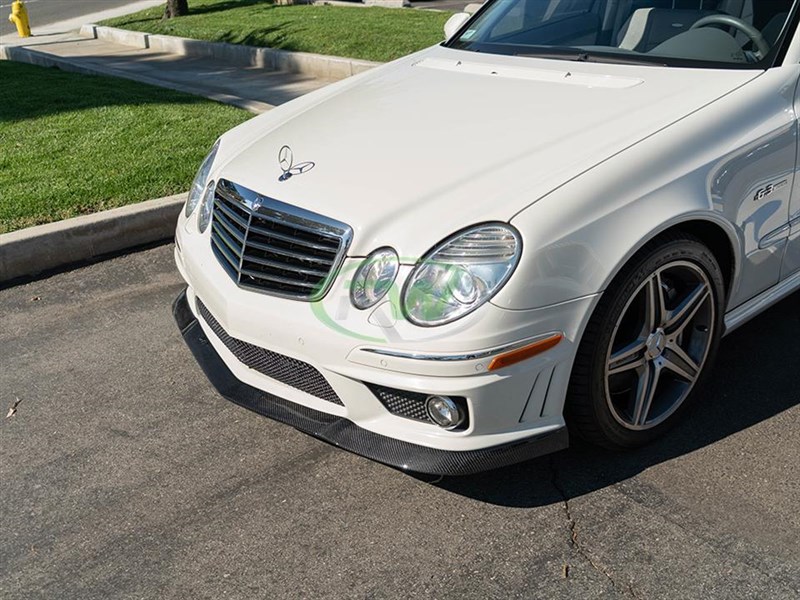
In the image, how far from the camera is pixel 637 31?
13.8 ft

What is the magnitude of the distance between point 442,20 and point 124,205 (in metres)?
7.75

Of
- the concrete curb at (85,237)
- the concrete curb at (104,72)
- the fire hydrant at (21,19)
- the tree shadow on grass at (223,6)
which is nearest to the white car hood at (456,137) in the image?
the concrete curb at (85,237)

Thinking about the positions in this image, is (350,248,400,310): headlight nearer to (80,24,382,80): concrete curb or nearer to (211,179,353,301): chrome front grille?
(211,179,353,301): chrome front grille

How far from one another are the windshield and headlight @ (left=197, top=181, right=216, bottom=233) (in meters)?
1.52

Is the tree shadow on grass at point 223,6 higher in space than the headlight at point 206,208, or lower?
lower

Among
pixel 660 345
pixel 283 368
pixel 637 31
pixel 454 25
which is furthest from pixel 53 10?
pixel 660 345

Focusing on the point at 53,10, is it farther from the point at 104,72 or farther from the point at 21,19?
the point at 104,72

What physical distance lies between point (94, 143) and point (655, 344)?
5.19 m

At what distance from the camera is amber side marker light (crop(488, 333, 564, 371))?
2884 mm

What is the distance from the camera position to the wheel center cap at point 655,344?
3365 mm

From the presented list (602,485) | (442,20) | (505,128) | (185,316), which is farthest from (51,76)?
(602,485)

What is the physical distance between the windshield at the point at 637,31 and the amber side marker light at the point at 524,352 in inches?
61.0

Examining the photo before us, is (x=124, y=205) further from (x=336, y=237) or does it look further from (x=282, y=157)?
(x=336, y=237)

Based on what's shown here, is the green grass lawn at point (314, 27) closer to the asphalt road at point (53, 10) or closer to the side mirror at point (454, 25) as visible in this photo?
the asphalt road at point (53, 10)
